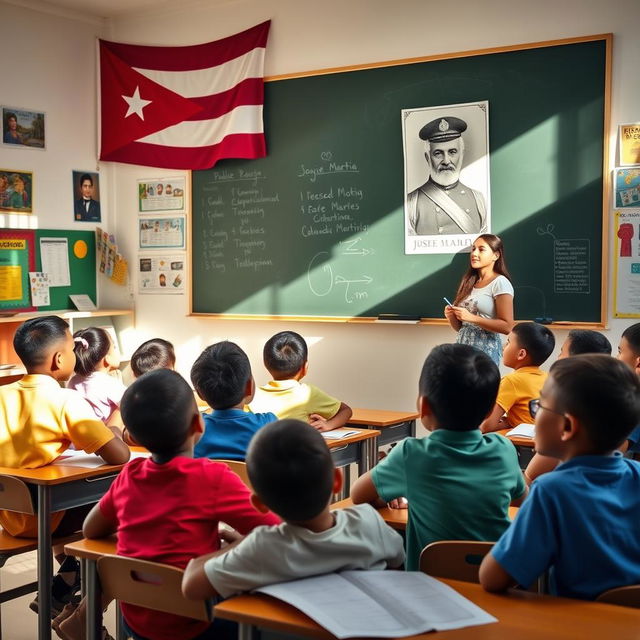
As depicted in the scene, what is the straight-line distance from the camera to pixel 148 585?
6.33ft

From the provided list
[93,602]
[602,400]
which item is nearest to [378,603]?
[602,400]

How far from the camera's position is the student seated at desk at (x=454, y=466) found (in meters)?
1.99

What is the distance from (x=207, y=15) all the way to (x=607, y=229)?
3266mm

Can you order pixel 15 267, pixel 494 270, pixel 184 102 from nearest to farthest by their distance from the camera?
pixel 494 270 < pixel 15 267 < pixel 184 102

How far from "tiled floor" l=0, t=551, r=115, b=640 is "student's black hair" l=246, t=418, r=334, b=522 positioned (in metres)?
2.09

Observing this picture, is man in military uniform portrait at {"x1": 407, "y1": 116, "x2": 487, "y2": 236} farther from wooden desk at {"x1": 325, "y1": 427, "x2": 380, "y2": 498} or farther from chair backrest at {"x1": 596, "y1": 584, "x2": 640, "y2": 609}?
chair backrest at {"x1": 596, "y1": 584, "x2": 640, "y2": 609}

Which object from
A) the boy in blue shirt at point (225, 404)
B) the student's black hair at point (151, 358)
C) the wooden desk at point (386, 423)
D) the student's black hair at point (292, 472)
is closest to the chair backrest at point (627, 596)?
the student's black hair at point (292, 472)

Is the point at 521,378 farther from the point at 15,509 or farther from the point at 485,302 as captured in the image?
the point at 15,509

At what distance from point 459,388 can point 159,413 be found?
2.31 ft

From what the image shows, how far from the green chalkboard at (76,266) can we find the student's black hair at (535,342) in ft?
12.5

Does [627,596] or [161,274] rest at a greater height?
[161,274]

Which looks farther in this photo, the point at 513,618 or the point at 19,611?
the point at 19,611

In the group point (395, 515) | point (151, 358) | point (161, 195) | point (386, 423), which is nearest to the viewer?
point (395, 515)

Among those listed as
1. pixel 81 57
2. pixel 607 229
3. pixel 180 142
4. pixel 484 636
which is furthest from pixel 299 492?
pixel 81 57
